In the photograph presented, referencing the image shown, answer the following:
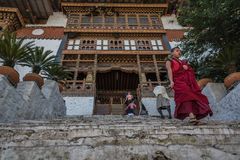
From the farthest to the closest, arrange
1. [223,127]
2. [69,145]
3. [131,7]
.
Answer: [131,7]
[223,127]
[69,145]

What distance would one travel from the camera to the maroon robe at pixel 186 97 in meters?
4.23

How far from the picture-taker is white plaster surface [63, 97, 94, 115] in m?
11.9

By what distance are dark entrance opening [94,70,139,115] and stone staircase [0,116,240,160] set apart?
1165 centimetres

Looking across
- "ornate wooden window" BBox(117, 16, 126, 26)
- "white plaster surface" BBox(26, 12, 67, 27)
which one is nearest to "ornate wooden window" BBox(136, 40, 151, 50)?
"ornate wooden window" BBox(117, 16, 126, 26)

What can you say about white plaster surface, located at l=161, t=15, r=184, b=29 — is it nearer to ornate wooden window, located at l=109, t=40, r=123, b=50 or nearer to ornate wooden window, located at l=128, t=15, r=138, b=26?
ornate wooden window, located at l=128, t=15, r=138, b=26

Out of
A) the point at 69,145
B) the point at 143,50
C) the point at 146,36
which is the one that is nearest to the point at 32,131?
the point at 69,145

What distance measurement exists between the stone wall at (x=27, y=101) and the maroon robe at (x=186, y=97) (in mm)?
2735

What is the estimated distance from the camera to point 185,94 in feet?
14.1

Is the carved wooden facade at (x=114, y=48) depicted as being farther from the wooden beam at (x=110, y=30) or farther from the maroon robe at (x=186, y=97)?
the maroon robe at (x=186, y=97)

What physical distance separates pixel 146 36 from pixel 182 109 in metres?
13.2

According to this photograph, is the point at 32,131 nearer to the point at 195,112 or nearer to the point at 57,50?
the point at 195,112

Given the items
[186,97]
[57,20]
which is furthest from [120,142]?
[57,20]

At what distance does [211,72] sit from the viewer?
8.49 m

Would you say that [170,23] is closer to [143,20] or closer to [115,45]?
[143,20]
